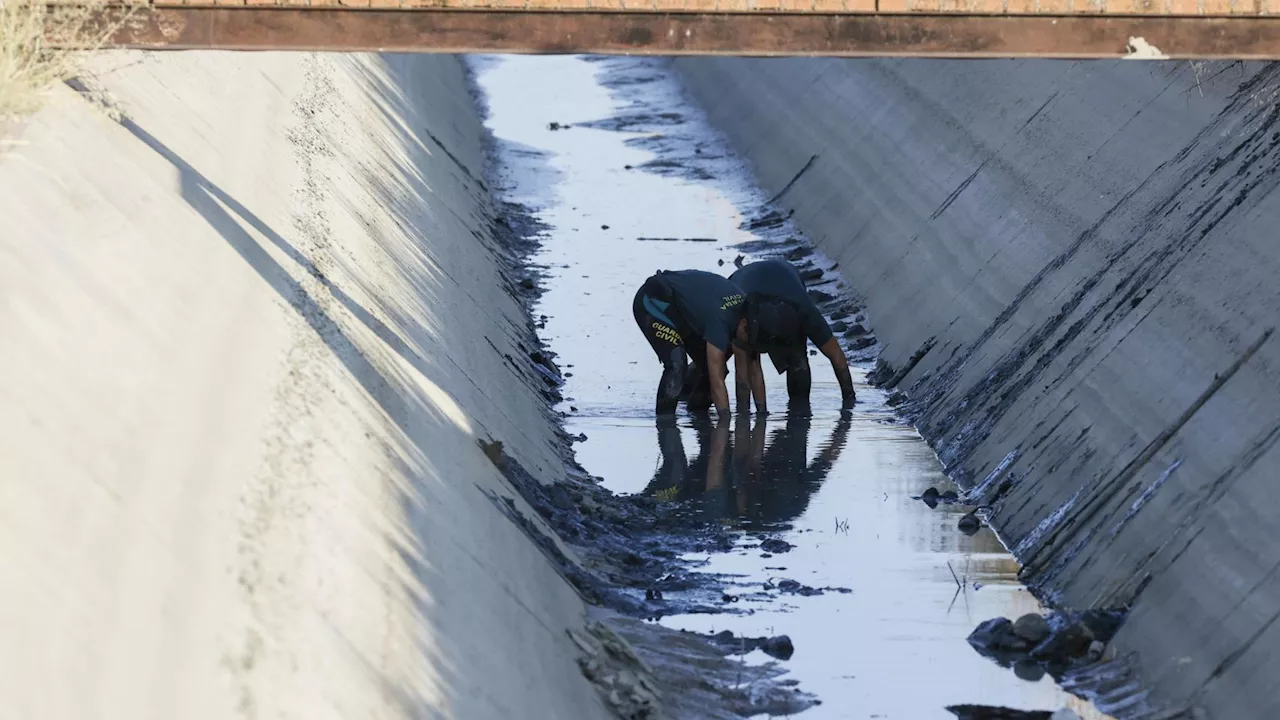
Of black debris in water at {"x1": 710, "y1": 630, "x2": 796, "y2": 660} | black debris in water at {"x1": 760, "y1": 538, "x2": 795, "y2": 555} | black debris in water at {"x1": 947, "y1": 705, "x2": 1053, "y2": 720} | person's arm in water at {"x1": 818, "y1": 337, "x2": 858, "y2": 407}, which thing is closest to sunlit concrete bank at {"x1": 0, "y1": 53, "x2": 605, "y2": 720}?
black debris in water at {"x1": 710, "y1": 630, "x2": 796, "y2": 660}

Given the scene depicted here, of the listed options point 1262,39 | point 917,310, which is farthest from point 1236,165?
point 917,310

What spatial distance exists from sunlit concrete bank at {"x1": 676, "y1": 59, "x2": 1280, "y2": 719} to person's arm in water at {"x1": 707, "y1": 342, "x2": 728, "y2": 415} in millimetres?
1611

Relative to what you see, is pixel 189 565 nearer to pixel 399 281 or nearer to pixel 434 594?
pixel 434 594

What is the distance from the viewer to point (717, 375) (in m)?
15.2

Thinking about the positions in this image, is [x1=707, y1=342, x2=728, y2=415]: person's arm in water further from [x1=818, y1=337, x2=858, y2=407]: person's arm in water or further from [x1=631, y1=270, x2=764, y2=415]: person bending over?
[x1=818, y1=337, x2=858, y2=407]: person's arm in water

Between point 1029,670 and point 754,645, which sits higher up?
point 1029,670

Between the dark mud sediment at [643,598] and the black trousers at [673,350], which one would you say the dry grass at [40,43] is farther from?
the black trousers at [673,350]

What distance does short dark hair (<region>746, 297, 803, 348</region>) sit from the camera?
50.0ft

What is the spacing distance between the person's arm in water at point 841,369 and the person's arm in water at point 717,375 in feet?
2.91

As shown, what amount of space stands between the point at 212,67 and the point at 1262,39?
298 inches

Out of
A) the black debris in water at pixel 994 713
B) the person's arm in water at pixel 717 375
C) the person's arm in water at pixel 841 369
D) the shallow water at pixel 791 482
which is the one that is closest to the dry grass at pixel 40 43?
the shallow water at pixel 791 482

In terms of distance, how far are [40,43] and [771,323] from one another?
22.6 feet

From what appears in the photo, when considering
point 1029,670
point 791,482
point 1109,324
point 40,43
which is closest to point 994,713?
point 1029,670

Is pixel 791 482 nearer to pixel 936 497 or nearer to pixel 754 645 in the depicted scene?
pixel 936 497
